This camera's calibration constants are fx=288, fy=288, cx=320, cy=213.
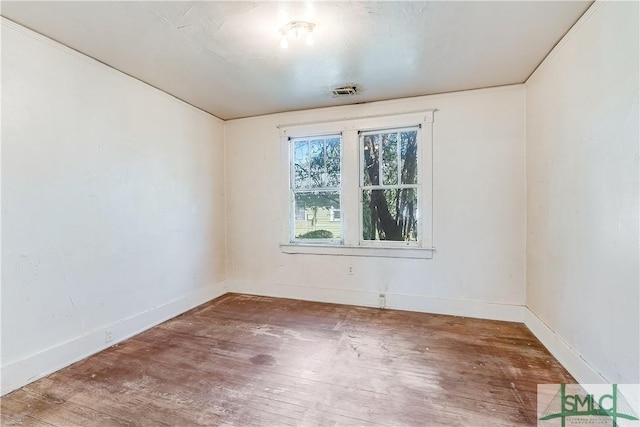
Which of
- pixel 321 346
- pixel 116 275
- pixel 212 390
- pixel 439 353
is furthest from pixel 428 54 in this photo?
pixel 116 275

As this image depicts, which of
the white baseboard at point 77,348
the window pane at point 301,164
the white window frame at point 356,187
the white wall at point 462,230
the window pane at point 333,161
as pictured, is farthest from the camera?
the window pane at point 301,164

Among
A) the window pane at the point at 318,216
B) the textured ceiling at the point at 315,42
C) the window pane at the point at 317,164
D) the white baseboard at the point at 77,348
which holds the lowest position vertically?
the white baseboard at the point at 77,348

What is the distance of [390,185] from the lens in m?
3.64

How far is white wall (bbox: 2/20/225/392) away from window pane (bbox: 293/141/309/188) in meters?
1.39

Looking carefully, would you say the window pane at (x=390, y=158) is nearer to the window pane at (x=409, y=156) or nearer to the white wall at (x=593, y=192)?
the window pane at (x=409, y=156)

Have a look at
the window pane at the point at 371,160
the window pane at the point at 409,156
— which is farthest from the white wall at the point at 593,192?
the window pane at the point at 371,160

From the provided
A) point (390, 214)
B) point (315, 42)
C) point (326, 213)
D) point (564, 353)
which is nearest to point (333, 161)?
point (326, 213)

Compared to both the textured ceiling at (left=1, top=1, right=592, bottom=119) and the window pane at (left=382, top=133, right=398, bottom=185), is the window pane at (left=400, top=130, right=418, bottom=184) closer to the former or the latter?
the window pane at (left=382, top=133, right=398, bottom=185)

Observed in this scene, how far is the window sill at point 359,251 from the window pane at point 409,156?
33.4 inches

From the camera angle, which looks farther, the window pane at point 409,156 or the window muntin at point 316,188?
the window muntin at point 316,188

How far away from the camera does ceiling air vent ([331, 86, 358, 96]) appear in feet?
10.5

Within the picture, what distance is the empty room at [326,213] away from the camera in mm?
1802

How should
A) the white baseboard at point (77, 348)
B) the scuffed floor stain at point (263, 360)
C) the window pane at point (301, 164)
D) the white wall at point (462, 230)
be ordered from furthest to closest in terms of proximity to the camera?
the window pane at point (301, 164) < the white wall at point (462, 230) < the scuffed floor stain at point (263, 360) < the white baseboard at point (77, 348)

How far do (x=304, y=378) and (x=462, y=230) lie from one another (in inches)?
93.2
